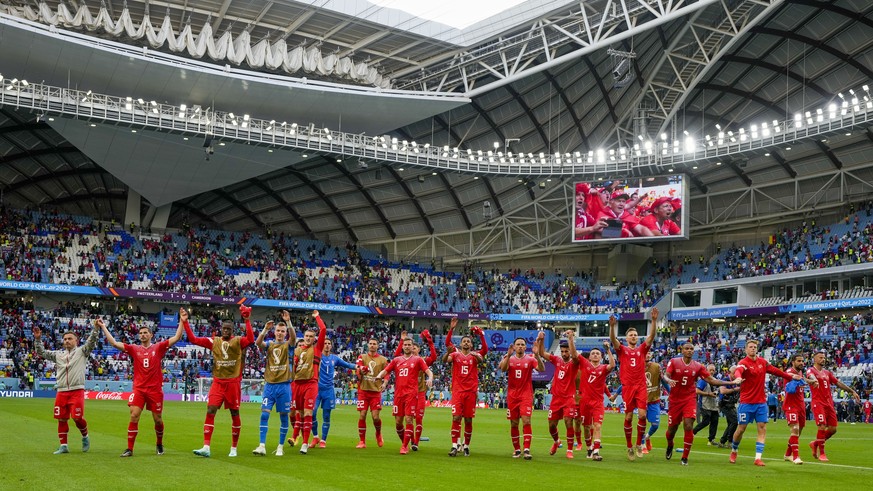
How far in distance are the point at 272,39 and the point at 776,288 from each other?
1674 inches

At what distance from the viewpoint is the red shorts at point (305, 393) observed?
762 inches

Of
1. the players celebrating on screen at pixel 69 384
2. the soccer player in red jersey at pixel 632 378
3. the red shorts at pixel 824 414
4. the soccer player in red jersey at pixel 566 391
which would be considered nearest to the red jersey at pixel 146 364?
the players celebrating on screen at pixel 69 384

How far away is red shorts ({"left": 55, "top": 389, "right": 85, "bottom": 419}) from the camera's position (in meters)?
17.5

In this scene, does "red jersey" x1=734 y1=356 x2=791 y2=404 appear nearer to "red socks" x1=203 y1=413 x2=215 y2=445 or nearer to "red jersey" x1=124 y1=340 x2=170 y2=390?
"red socks" x1=203 y1=413 x2=215 y2=445

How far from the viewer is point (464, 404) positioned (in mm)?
19750

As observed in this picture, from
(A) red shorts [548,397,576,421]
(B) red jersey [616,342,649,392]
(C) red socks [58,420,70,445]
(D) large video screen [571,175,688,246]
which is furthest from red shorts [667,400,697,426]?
(D) large video screen [571,175,688,246]

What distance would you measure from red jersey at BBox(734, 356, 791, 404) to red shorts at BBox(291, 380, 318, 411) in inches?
346

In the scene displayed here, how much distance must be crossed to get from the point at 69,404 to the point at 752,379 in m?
13.7

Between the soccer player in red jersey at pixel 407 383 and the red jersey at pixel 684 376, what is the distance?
5189 millimetres

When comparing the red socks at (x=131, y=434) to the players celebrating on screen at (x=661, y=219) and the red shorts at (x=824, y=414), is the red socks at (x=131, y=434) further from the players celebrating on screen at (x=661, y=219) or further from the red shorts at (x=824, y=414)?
the players celebrating on screen at (x=661, y=219)

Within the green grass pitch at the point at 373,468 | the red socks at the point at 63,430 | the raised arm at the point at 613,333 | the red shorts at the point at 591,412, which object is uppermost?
the raised arm at the point at 613,333

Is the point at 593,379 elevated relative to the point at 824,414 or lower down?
elevated

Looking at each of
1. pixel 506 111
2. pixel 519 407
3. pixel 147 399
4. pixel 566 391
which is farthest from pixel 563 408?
pixel 506 111

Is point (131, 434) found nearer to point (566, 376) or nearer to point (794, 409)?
point (566, 376)
